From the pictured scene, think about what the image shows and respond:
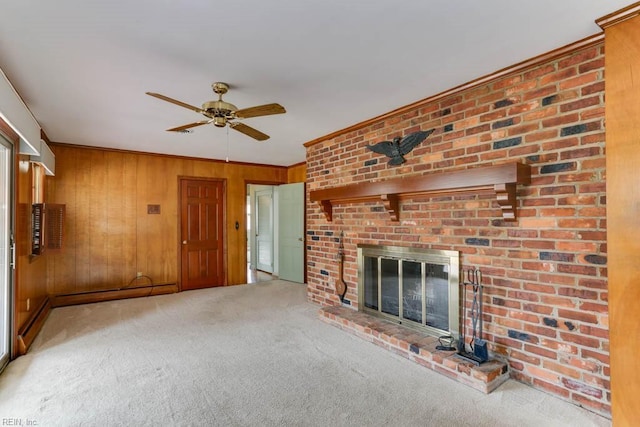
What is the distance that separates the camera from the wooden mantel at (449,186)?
220cm

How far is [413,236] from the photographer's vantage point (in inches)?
121

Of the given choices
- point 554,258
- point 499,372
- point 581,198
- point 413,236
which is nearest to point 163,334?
point 413,236

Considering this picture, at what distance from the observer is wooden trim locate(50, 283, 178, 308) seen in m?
4.50

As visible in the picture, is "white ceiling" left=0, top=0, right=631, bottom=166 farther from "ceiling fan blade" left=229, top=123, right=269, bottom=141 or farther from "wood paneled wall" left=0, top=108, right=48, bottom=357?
"wood paneled wall" left=0, top=108, right=48, bottom=357

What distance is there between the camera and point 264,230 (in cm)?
734

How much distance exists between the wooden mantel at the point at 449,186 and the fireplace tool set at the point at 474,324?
55 cm

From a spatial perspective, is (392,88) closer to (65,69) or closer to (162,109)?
(162,109)

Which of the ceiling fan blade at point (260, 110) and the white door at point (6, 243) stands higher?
the ceiling fan blade at point (260, 110)

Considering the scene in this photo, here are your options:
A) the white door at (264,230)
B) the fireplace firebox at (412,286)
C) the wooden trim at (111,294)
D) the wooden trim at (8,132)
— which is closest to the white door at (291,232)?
the white door at (264,230)

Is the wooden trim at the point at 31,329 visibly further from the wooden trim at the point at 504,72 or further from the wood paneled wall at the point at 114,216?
the wooden trim at the point at 504,72

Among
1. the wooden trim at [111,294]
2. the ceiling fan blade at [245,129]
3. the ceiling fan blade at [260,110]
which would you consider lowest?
the wooden trim at [111,294]

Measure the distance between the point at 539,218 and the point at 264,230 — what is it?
5833 mm

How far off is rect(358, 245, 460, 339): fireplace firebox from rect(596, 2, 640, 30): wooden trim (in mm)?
1697

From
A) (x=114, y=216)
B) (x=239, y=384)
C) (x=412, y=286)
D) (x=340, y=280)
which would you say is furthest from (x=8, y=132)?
(x=412, y=286)
